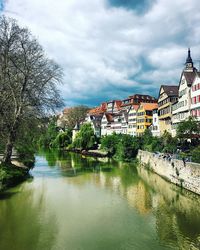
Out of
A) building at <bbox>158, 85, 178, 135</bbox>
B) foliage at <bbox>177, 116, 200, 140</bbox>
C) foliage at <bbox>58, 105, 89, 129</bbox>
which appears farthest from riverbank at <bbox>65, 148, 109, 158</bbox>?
foliage at <bbox>58, 105, 89, 129</bbox>

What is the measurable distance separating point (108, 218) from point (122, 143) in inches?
1422

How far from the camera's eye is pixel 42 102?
1280 inches

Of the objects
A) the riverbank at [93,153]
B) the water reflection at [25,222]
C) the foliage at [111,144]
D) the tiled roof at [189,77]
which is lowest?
the water reflection at [25,222]

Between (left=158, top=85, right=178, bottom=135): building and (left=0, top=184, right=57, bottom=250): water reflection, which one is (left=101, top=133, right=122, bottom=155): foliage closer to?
(left=158, top=85, right=178, bottom=135): building

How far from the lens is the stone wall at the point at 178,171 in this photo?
25.0m

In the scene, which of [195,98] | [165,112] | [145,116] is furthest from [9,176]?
[145,116]

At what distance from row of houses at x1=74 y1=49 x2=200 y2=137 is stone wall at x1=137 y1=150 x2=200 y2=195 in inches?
324

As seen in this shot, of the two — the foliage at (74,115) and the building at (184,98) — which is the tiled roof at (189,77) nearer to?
the building at (184,98)

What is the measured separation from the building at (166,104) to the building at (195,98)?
445 inches

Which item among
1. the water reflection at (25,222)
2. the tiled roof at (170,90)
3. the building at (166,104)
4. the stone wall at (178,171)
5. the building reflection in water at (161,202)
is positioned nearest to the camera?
the water reflection at (25,222)

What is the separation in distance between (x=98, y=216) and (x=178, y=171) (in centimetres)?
1211

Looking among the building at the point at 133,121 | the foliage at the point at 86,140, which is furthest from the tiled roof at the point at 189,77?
the foliage at the point at 86,140

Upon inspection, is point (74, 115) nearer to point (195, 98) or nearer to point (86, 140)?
point (86, 140)

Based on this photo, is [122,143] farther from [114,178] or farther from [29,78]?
[29,78]
